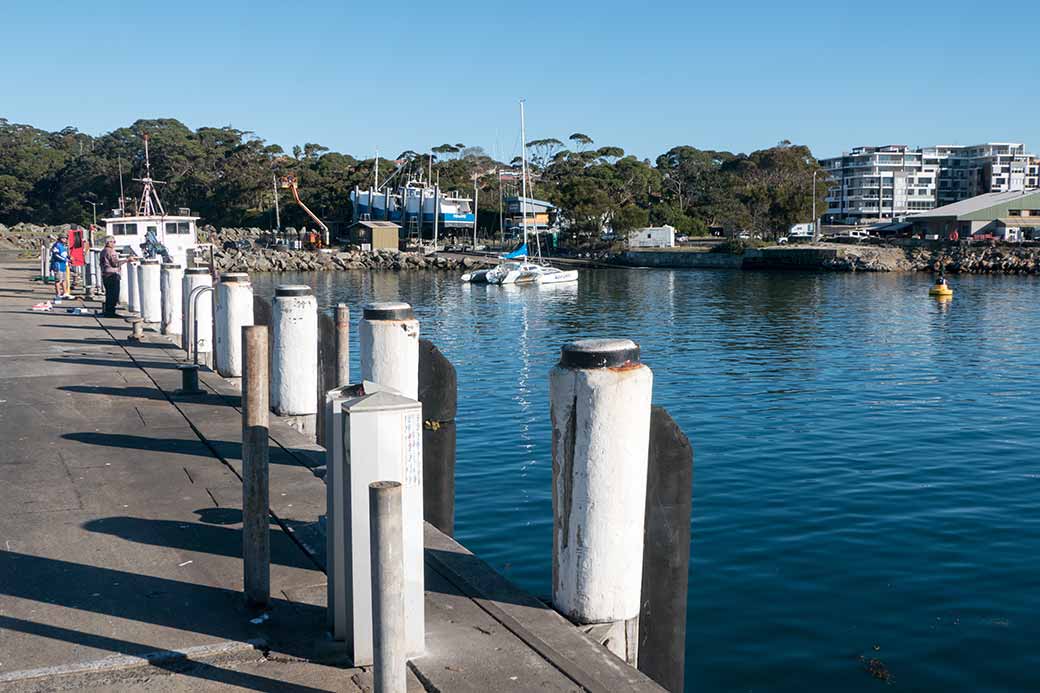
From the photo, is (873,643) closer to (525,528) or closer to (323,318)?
(525,528)

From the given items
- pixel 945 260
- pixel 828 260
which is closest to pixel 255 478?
pixel 828 260

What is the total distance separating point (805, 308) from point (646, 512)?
50.9m

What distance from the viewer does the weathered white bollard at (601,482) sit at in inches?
218

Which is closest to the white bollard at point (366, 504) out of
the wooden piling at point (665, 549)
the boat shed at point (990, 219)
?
the wooden piling at point (665, 549)

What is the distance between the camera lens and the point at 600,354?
18.0ft

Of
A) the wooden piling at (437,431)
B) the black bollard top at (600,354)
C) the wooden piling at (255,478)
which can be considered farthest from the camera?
the wooden piling at (437,431)

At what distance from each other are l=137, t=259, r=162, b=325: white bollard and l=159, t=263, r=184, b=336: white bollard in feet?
5.58

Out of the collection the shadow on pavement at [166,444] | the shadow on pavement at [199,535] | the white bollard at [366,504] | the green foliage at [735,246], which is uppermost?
the green foliage at [735,246]

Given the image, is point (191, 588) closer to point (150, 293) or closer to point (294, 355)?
point (294, 355)

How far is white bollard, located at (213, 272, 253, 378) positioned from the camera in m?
13.6

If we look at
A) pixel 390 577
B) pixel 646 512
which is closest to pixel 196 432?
pixel 646 512

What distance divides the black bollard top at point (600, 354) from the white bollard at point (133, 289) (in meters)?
20.2

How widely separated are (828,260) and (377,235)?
48.9 meters

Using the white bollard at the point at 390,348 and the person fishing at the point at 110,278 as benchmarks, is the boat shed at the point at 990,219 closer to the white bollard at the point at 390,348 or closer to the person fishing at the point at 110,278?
the person fishing at the point at 110,278
